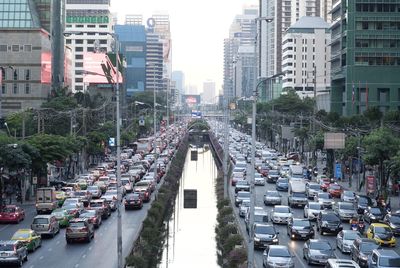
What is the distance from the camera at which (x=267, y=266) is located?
30.5m

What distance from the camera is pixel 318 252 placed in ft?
107

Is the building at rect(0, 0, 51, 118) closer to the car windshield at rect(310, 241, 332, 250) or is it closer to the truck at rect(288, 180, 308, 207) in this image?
the truck at rect(288, 180, 308, 207)

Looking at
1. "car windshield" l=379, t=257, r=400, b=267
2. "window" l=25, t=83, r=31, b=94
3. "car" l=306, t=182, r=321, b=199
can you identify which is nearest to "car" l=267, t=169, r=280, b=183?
"car" l=306, t=182, r=321, b=199

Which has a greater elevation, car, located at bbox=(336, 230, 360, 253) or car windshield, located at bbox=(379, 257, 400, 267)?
Result: car windshield, located at bbox=(379, 257, 400, 267)

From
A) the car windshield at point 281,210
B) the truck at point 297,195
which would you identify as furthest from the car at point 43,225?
the truck at point 297,195

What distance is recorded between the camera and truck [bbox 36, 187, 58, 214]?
50.6 meters

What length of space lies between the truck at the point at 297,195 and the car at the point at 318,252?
2216 centimetres

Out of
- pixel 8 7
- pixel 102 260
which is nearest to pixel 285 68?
pixel 8 7

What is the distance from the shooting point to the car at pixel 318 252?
32.2 meters

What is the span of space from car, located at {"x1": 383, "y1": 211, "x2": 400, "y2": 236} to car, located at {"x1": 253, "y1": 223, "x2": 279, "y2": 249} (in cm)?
958

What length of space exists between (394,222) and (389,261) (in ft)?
53.8

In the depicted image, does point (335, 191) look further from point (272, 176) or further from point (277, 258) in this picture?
point (277, 258)

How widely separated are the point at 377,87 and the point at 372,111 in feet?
96.9

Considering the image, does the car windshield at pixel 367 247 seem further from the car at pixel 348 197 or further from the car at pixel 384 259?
the car at pixel 348 197
